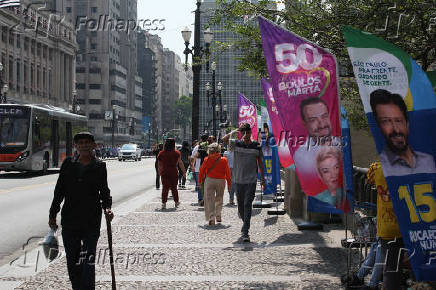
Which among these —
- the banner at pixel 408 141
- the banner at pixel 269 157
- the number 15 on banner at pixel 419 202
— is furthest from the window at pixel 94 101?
the number 15 on banner at pixel 419 202

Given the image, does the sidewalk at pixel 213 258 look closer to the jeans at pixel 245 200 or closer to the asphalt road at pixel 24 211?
the jeans at pixel 245 200

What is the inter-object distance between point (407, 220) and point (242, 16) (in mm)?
5464

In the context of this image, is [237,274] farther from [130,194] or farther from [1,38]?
[1,38]

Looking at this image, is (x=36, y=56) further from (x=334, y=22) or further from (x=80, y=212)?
(x=80, y=212)

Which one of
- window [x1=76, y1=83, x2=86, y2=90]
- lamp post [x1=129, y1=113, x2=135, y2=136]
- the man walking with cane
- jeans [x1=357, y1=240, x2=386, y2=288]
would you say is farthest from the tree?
lamp post [x1=129, y1=113, x2=135, y2=136]

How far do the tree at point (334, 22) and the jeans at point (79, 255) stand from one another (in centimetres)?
450

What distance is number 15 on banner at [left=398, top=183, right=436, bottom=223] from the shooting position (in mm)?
5281

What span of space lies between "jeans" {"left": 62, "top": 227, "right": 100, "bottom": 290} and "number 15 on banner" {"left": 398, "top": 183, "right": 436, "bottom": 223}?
9.20 feet

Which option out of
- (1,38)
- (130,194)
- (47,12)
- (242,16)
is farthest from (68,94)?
(242,16)

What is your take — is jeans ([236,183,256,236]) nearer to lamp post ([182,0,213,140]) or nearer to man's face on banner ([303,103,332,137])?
man's face on banner ([303,103,332,137])

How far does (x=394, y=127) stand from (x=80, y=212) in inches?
114

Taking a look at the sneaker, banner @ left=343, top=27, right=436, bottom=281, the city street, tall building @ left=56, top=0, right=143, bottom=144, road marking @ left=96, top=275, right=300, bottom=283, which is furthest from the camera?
tall building @ left=56, top=0, right=143, bottom=144

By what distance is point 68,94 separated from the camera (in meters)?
110

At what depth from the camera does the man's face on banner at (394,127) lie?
526 cm
